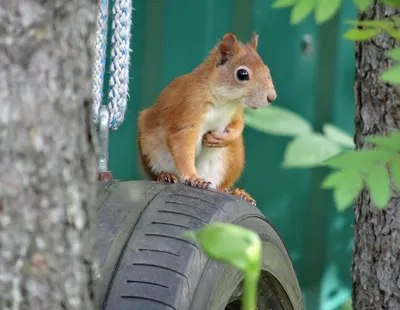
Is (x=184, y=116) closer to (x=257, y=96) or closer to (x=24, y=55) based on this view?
(x=257, y=96)

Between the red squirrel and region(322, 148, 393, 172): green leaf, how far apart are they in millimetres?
1177

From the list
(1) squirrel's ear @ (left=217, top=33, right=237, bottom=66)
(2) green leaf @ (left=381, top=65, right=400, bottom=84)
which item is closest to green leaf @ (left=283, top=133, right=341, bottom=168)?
(1) squirrel's ear @ (left=217, top=33, right=237, bottom=66)

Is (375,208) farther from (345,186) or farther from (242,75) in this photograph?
(345,186)

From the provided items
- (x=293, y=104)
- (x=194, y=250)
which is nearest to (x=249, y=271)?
(x=194, y=250)

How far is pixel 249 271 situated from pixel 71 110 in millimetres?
262

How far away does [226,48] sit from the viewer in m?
2.30

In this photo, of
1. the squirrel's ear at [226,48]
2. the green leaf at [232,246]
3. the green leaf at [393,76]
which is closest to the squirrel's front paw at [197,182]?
the squirrel's ear at [226,48]

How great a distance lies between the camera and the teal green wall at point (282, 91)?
10.1 ft

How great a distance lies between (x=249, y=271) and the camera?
73 centimetres

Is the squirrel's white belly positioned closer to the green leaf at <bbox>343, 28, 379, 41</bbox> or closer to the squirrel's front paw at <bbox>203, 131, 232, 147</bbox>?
the squirrel's front paw at <bbox>203, 131, 232, 147</bbox>

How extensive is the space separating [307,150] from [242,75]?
1.30 ft

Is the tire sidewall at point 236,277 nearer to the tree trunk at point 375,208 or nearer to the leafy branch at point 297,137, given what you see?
the leafy branch at point 297,137

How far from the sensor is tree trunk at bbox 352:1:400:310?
2.05 meters

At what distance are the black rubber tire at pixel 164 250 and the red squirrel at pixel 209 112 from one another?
0.55m
